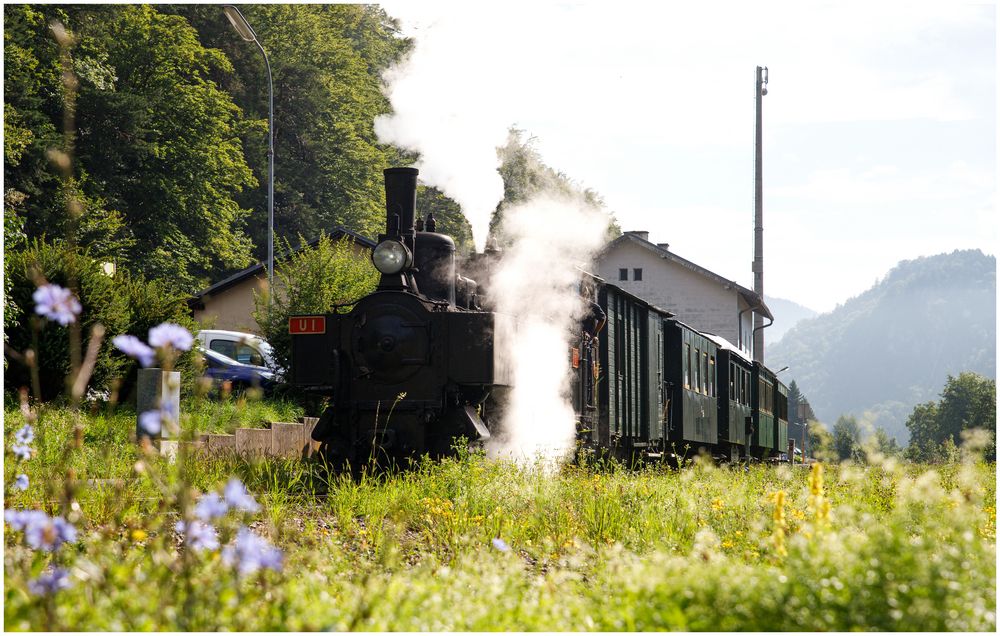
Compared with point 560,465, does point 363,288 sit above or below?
above

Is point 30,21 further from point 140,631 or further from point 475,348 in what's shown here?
point 140,631

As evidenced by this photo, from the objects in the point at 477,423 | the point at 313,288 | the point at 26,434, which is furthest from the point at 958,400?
the point at 26,434

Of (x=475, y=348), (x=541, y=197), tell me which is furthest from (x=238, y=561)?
(x=541, y=197)

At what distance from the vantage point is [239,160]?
3381cm

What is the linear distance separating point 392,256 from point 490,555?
403cm

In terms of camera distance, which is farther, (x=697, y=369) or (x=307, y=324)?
(x=697, y=369)

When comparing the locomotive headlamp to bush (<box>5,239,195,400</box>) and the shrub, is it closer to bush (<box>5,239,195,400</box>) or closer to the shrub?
bush (<box>5,239,195,400</box>)

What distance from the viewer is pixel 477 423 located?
28.8 ft

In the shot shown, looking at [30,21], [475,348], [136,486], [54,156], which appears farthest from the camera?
[30,21]

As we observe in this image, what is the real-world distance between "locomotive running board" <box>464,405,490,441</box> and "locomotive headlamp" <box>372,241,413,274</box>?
1341mm

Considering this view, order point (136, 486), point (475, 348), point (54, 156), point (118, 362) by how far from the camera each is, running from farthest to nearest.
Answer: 1. point (118, 362)
2. point (475, 348)
3. point (136, 486)
4. point (54, 156)

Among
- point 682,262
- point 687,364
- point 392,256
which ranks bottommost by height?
point 687,364

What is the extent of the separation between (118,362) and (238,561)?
35.7 ft

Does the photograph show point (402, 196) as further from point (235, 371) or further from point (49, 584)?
point (235, 371)
